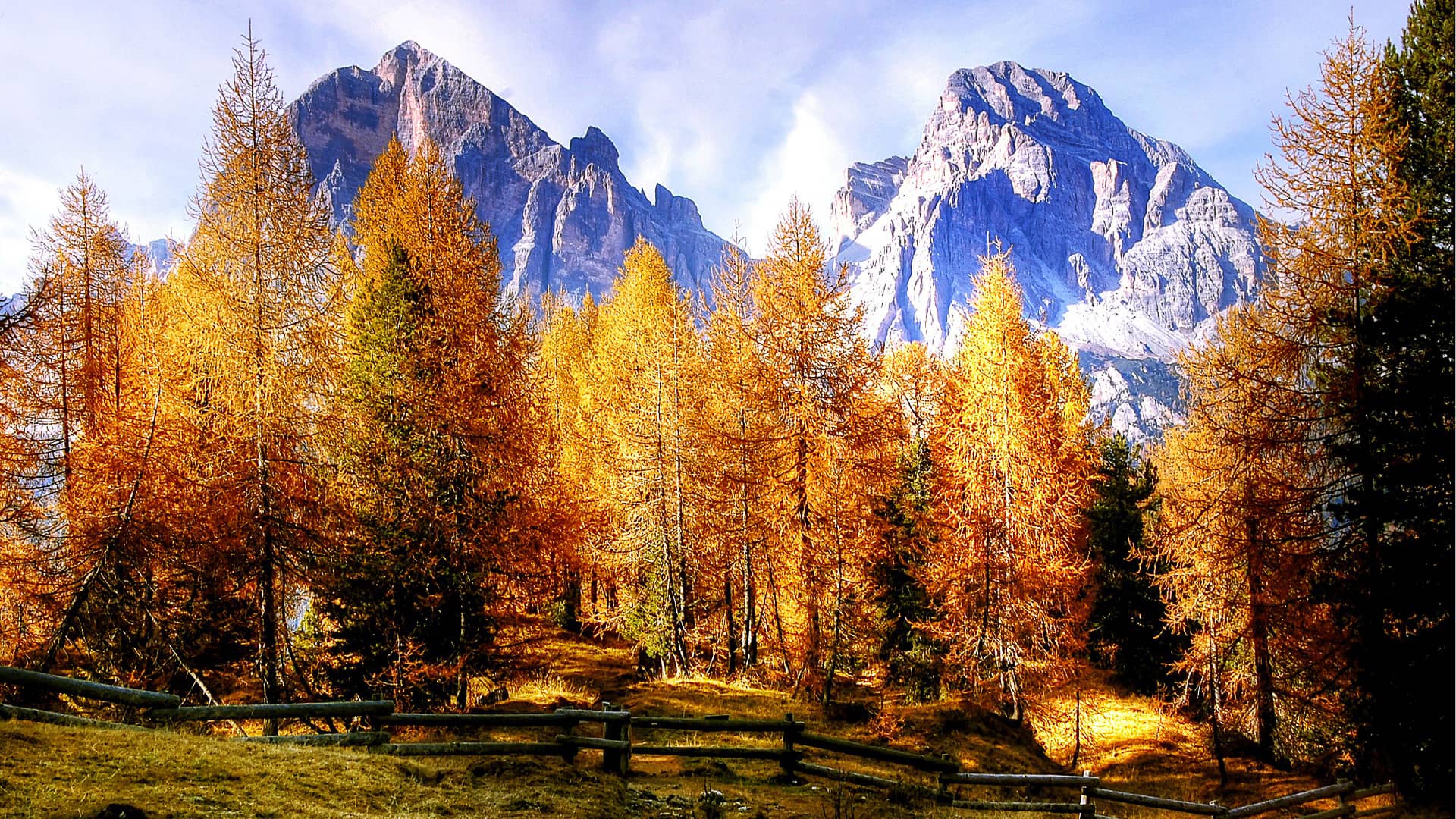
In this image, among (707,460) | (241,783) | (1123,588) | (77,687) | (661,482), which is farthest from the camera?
(1123,588)

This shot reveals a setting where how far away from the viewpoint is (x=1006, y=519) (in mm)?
18156

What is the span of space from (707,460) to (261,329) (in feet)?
38.2

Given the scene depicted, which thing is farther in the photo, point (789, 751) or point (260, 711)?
point (789, 751)

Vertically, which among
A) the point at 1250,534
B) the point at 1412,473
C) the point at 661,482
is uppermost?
the point at 661,482

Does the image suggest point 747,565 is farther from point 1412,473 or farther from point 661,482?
point 1412,473

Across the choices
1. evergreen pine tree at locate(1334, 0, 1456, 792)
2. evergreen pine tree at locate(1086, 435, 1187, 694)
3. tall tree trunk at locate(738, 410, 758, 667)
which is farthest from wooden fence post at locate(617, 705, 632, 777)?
evergreen pine tree at locate(1086, 435, 1187, 694)

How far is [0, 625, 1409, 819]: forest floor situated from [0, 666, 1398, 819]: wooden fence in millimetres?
271

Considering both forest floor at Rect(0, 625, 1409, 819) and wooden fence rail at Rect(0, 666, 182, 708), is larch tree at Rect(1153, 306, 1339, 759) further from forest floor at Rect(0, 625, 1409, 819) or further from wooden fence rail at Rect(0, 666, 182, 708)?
wooden fence rail at Rect(0, 666, 182, 708)

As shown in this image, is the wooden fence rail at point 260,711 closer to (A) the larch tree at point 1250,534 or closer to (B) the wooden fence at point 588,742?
(B) the wooden fence at point 588,742

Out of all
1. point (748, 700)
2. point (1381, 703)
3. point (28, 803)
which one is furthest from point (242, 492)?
point (1381, 703)

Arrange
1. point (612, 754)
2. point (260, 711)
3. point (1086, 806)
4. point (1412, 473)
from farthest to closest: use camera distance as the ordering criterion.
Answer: point (1412, 473) → point (1086, 806) → point (612, 754) → point (260, 711)

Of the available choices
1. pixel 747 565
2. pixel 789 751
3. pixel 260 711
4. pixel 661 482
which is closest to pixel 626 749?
pixel 789 751

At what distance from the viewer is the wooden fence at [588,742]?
7316 mm

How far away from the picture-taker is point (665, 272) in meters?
27.8
